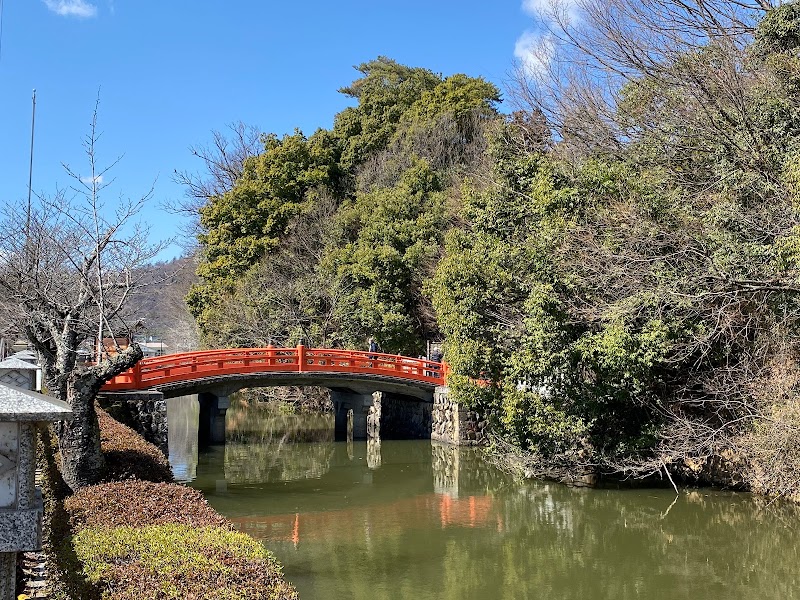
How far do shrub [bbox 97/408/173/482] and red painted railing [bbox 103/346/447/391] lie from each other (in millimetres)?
5421

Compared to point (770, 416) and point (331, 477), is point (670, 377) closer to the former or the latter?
point (770, 416)

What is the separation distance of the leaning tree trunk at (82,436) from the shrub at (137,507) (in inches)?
19.2

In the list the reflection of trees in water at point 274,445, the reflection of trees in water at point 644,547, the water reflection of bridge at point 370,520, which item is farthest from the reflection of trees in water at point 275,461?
the reflection of trees in water at point 644,547

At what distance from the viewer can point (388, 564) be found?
28.1ft

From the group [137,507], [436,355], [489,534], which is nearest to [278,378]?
[436,355]

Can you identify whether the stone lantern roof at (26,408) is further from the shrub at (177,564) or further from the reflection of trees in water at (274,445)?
the reflection of trees in water at (274,445)

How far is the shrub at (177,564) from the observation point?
4.21 metres

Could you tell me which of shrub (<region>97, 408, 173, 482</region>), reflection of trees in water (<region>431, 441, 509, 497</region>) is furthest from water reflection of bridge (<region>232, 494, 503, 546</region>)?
shrub (<region>97, 408, 173, 482</region>)

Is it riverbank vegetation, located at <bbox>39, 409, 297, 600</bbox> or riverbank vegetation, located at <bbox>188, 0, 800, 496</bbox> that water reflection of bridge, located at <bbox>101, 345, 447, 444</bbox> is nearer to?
riverbank vegetation, located at <bbox>188, 0, 800, 496</bbox>

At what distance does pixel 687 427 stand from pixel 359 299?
11076mm

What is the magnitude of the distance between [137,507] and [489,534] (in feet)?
18.5

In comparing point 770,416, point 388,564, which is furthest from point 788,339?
point 388,564

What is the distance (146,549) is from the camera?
192 inches

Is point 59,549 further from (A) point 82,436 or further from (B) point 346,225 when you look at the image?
(B) point 346,225
